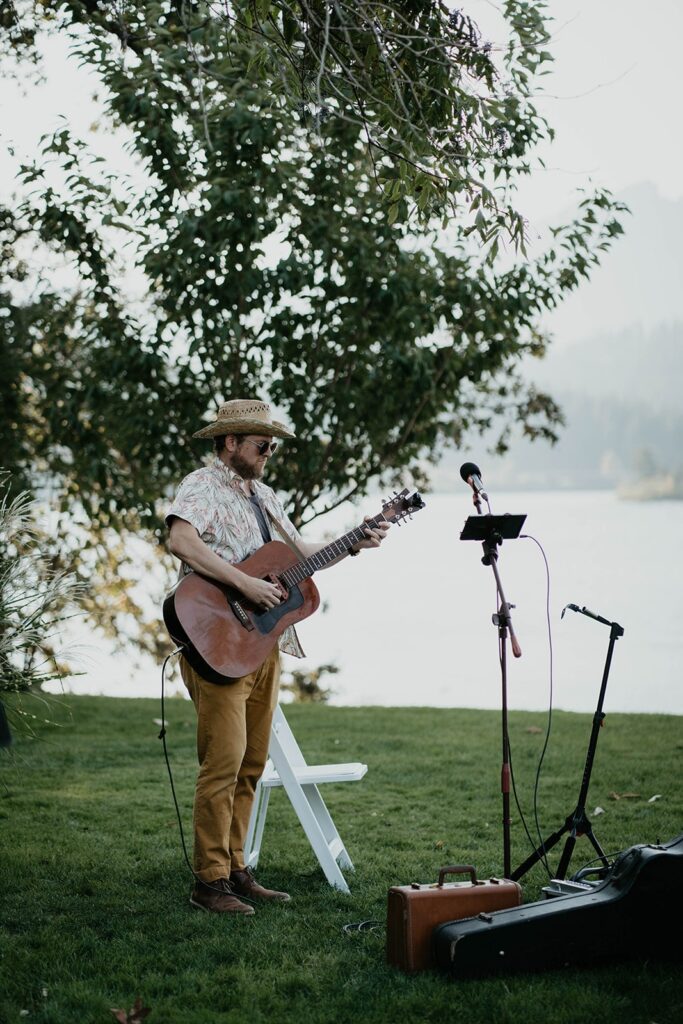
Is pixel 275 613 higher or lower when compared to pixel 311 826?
higher

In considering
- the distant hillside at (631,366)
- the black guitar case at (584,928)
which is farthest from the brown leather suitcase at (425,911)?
the distant hillside at (631,366)

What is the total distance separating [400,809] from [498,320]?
386 cm

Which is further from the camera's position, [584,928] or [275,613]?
[275,613]

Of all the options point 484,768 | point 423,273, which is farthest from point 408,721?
point 423,273

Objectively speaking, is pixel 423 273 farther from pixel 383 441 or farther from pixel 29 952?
pixel 29 952

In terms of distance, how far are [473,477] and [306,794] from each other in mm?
1691

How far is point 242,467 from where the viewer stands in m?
4.68

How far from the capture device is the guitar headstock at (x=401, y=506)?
15.2ft

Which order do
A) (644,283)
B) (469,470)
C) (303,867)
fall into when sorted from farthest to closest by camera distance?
(644,283) < (303,867) < (469,470)

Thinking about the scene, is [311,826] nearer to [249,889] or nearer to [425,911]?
[249,889]

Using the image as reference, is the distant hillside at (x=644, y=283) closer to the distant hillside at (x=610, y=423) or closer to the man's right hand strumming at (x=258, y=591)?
the distant hillside at (x=610, y=423)

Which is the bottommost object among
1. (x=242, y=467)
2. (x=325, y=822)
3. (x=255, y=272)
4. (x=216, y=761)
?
(x=325, y=822)

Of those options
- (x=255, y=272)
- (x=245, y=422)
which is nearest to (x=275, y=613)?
(x=245, y=422)

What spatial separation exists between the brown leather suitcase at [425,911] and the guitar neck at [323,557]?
4.47 feet
